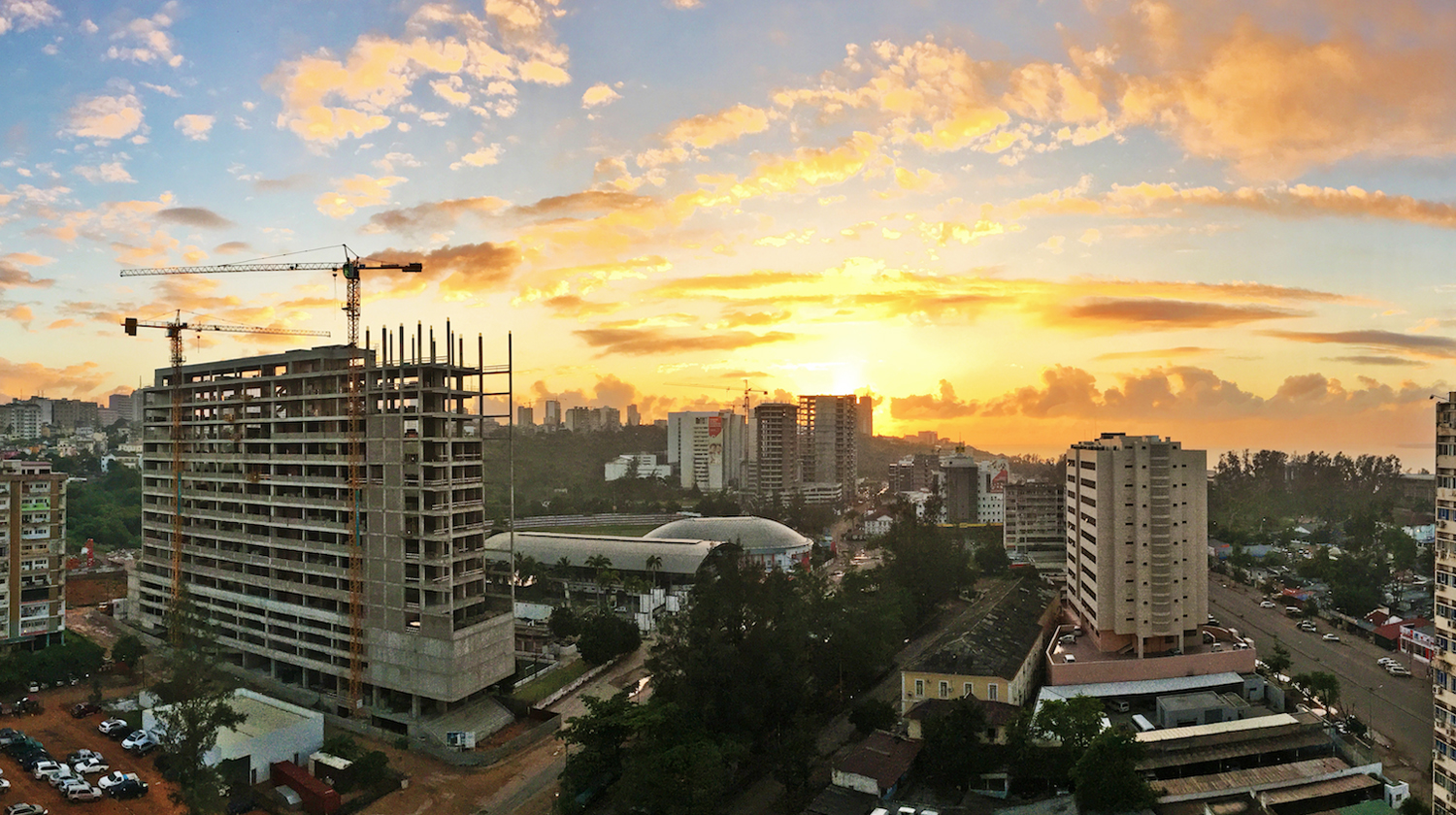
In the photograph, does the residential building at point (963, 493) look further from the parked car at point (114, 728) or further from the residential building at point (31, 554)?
the residential building at point (31, 554)

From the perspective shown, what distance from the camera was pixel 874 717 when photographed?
2833 centimetres

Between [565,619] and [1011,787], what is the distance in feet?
75.3

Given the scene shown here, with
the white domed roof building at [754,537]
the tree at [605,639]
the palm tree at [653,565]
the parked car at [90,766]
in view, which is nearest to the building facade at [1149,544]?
the tree at [605,639]

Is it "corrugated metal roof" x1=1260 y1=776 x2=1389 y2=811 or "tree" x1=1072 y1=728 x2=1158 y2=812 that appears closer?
"tree" x1=1072 y1=728 x2=1158 y2=812

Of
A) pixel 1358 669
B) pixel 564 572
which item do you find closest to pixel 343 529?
pixel 564 572

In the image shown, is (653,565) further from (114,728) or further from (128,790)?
(128,790)

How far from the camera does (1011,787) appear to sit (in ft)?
80.1

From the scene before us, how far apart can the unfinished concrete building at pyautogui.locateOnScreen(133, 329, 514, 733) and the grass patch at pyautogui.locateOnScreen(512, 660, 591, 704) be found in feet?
8.84

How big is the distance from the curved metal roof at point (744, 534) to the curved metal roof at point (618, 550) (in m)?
4.21

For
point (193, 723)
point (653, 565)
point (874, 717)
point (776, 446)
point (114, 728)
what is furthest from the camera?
point (776, 446)

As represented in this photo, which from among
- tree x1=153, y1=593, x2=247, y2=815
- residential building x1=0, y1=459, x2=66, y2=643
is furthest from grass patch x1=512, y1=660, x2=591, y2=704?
residential building x1=0, y1=459, x2=66, y2=643

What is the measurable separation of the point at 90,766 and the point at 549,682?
15830mm

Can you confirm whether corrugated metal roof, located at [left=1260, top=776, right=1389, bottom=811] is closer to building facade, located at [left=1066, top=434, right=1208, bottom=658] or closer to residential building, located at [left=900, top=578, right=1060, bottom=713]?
residential building, located at [left=900, top=578, right=1060, bottom=713]

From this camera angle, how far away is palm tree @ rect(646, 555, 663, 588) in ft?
171
